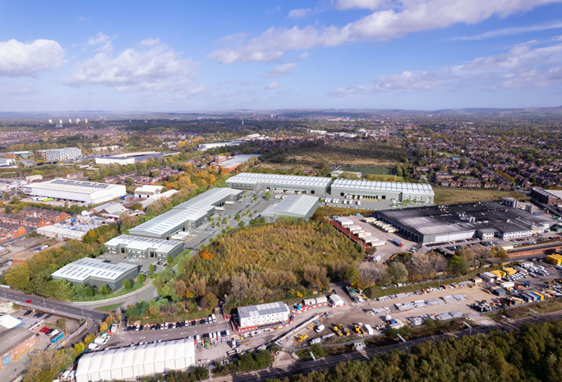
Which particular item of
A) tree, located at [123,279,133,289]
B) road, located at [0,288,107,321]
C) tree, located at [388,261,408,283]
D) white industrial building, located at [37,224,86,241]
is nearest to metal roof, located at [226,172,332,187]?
white industrial building, located at [37,224,86,241]

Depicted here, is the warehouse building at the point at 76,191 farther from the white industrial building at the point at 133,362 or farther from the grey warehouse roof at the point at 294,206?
the white industrial building at the point at 133,362

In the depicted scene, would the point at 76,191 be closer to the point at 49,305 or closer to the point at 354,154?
the point at 49,305

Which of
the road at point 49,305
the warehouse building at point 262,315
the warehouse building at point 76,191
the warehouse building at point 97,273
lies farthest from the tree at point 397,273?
the warehouse building at point 76,191

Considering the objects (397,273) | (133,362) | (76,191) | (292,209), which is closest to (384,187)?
(292,209)

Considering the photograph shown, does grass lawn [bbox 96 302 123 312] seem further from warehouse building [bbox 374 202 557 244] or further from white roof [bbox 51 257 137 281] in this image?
warehouse building [bbox 374 202 557 244]

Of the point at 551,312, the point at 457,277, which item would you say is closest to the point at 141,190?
the point at 457,277

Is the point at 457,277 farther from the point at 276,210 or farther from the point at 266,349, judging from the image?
the point at 276,210
